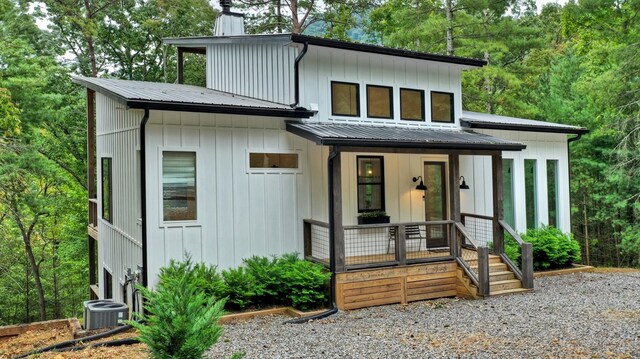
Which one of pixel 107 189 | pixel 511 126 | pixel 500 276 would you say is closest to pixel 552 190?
pixel 511 126

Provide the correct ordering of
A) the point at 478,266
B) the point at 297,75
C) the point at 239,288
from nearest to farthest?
the point at 239,288 → the point at 478,266 → the point at 297,75

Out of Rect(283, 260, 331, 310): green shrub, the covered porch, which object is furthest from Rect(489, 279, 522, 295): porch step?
Rect(283, 260, 331, 310): green shrub

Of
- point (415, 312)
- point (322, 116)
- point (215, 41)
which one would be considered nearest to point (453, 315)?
point (415, 312)

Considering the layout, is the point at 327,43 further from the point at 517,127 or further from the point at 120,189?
the point at 517,127

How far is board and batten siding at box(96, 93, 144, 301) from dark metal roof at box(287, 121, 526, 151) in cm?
307

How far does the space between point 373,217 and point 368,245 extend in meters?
0.65

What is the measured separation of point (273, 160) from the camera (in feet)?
33.2

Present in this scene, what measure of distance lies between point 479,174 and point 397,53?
13.1 ft

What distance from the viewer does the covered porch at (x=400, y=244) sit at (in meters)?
9.41

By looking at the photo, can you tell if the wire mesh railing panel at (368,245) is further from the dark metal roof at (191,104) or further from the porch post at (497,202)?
the dark metal roof at (191,104)

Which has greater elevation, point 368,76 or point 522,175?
point 368,76

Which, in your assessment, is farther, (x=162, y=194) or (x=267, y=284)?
(x=267, y=284)

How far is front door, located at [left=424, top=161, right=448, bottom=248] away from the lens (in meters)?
12.4

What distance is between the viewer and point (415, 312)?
368 inches
